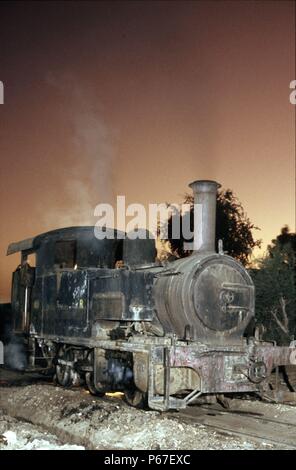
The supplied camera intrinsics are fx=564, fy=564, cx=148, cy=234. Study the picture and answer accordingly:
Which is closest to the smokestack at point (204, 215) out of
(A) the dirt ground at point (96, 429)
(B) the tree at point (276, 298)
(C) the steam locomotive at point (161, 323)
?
(C) the steam locomotive at point (161, 323)

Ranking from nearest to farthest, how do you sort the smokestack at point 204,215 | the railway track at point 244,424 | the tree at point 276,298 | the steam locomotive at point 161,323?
the railway track at point 244,424 < the steam locomotive at point 161,323 < the smokestack at point 204,215 < the tree at point 276,298

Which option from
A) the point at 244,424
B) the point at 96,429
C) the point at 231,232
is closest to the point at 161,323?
the point at 244,424

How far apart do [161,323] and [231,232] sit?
16503mm

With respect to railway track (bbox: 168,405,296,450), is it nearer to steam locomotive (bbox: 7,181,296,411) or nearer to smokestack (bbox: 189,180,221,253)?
steam locomotive (bbox: 7,181,296,411)

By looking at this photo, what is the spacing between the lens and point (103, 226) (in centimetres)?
1103

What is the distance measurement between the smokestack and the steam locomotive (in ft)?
0.05

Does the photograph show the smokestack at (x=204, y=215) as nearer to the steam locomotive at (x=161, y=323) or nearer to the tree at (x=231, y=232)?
the steam locomotive at (x=161, y=323)

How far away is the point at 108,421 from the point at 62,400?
1.88 meters

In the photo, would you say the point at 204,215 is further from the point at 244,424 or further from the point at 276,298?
the point at 276,298

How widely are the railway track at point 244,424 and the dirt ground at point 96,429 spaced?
0.34 metres

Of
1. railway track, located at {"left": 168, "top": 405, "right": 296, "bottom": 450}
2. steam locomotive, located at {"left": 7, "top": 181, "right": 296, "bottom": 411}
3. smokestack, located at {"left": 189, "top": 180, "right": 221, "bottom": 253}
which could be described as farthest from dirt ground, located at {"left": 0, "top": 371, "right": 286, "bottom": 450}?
smokestack, located at {"left": 189, "top": 180, "right": 221, "bottom": 253}

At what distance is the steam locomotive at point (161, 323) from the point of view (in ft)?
26.1
